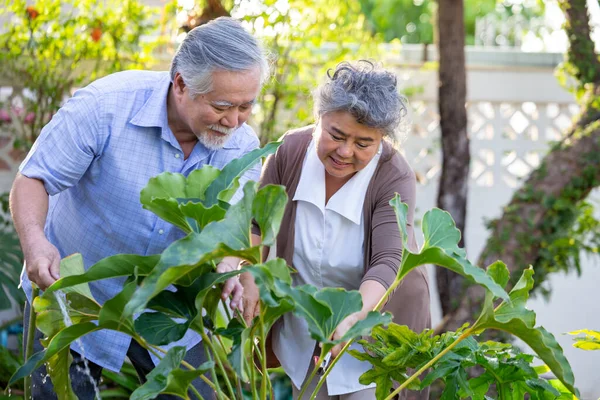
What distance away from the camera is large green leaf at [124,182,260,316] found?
1.50 m

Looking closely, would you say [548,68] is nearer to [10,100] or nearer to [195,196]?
[10,100]

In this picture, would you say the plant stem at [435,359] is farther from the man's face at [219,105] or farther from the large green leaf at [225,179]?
the man's face at [219,105]

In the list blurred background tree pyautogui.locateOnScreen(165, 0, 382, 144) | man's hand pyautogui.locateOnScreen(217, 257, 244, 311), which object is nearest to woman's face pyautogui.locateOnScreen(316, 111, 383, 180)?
man's hand pyautogui.locateOnScreen(217, 257, 244, 311)

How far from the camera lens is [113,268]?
1674 millimetres

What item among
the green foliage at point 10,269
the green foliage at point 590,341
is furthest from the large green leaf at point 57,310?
the green foliage at point 10,269

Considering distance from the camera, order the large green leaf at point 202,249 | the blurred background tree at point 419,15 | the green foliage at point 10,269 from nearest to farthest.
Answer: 1. the large green leaf at point 202,249
2. the green foliage at point 10,269
3. the blurred background tree at point 419,15

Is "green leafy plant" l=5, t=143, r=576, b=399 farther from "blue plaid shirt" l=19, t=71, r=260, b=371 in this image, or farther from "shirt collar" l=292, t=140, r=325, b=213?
"shirt collar" l=292, t=140, r=325, b=213

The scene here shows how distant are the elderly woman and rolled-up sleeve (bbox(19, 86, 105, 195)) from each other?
0.51 metres

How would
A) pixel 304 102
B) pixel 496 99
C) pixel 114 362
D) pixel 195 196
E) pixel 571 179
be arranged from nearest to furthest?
pixel 195 196, pixel 114 362, pixel 571 179, pixel 304 102, pixel 496 99

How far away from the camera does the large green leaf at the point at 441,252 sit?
159cm

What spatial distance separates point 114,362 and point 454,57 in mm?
2652

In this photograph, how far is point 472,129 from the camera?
18.7 ft

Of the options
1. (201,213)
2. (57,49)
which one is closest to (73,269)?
(201,213)

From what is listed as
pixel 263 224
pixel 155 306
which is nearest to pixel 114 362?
pixel 155 306
